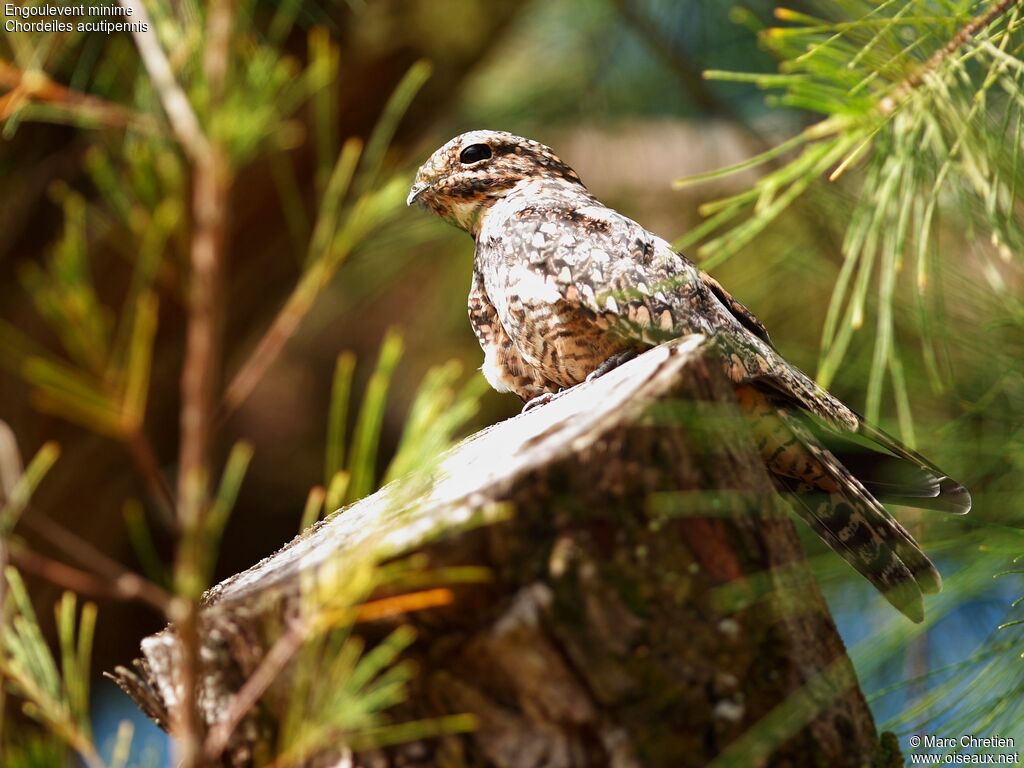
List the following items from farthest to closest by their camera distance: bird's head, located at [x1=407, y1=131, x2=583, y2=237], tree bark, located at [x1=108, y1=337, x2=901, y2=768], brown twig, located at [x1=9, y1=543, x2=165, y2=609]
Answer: bird's head, located at [x1=407, y1=131, x2=583, y2=237] → tree bark, located at [x1=108, y1=337, x2=901, y2=768] → brown twig, located at [x1=9, y1=543, x2=165, y2=609]

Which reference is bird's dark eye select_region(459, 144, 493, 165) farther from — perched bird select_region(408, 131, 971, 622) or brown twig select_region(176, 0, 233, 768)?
brown twig select_region(176, 0, 233, 768)

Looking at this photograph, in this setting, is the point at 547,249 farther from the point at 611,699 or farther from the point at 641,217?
the point at 641,217

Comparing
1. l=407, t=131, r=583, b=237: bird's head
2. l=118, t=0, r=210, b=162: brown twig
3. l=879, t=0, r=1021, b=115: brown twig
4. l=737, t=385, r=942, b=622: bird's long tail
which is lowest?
l=737, t=385, r=942, b=622: bird's long tail

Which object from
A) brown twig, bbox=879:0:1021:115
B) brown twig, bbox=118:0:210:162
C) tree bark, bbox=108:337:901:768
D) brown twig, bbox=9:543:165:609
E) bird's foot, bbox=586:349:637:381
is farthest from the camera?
bird's foot, bbox=586:349:637:381

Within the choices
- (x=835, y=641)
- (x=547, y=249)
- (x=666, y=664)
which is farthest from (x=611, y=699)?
(x=547, y=249)

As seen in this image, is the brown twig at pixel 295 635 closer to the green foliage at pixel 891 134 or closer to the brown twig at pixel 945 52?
the green foliage at pixel 891 134

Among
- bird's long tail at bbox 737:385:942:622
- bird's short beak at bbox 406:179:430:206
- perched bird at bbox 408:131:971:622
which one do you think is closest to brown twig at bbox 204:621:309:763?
perched bird at bbox 408:131:971:622

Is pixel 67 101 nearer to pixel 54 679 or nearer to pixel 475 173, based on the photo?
pixel 54 679

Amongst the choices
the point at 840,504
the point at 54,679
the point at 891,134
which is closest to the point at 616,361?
the point at 840,504
